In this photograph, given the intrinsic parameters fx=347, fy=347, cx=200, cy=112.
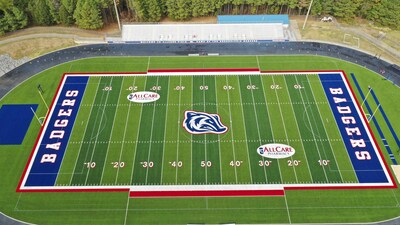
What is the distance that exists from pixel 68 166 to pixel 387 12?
2629 inches

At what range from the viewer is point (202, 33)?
69812 millimetres

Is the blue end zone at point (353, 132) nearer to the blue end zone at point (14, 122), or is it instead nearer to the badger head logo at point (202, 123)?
the badger head logo at point (202, 123)

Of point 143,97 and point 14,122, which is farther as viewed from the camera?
point 143,97

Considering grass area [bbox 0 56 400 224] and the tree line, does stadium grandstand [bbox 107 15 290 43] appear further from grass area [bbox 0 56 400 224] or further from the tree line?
grass area [bbox 0 56 400 224]

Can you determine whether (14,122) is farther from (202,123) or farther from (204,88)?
(204,88)

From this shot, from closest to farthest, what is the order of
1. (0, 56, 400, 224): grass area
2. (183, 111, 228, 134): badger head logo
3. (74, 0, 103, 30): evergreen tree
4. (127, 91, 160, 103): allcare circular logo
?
(0, 56, 400, 224): grass area < (183, 111, 228, 134): badger head logo < (127, 91, 160, 103): allcare circular logo < (74, 0, 103, 30): evergreen tree

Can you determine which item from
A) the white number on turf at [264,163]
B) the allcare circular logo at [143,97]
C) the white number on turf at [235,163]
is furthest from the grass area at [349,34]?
the white number on turf at [235,163]

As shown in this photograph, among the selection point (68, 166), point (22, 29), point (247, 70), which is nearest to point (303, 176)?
point (247, 70)

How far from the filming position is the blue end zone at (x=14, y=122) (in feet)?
168

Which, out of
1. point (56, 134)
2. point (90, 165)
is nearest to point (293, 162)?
point (90, 165)

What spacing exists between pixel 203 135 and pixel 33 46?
39.5m

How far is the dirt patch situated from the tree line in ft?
13.9

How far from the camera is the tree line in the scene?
224 feet

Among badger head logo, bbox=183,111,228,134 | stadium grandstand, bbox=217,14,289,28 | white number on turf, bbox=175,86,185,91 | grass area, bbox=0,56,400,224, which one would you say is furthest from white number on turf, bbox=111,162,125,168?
stadium grandstand, bbox=217,14,289,28
